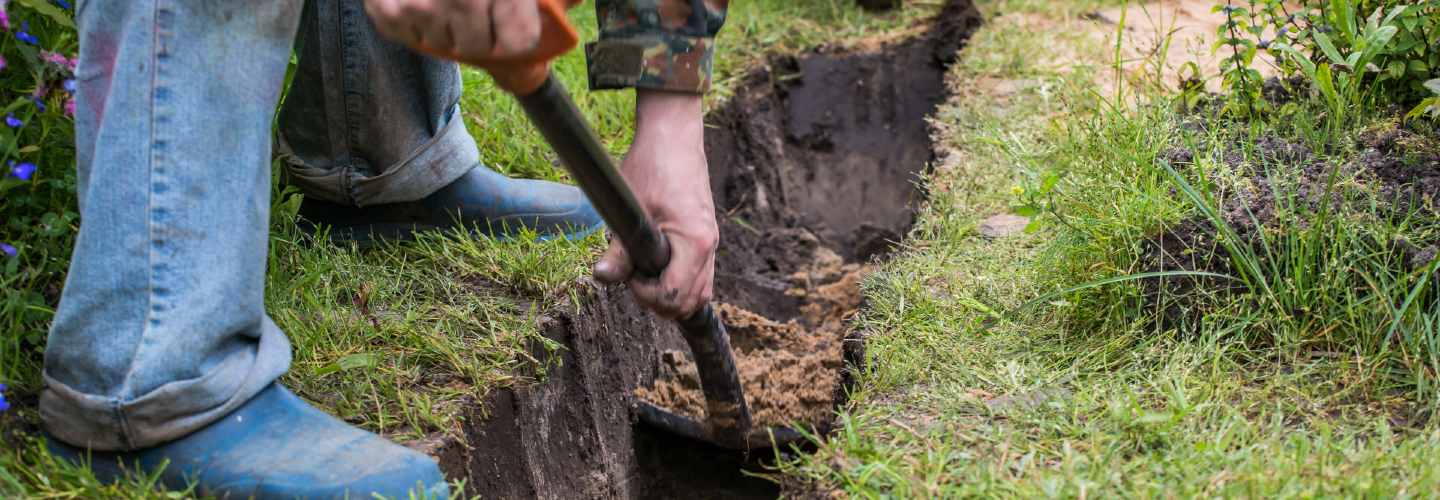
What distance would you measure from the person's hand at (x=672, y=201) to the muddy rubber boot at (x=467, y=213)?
0.66 metres

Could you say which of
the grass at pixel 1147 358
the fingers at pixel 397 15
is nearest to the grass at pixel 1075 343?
the grass at pixel 1147 358

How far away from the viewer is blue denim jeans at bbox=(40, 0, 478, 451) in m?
1.43

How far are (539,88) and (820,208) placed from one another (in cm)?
248

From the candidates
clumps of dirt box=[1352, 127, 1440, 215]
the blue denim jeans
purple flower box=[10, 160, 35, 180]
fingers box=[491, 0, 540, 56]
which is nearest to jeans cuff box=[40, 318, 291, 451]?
the blue denim jeans

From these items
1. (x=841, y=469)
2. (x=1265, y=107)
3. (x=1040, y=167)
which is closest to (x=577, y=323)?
(x=841, y=469)

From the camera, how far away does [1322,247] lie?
187 centimetres

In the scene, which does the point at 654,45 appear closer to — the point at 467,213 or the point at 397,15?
the point at 397,15

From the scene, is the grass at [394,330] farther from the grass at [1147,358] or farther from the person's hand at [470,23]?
the person's hand at [470,23]

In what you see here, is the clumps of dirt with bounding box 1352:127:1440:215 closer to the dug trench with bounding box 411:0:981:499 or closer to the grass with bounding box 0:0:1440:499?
the grass with bounding box 0:0:1440:499

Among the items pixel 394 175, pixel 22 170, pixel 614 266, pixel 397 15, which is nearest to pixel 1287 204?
pixel 614 266

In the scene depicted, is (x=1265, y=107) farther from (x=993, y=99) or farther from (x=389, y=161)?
(x=389, y=161)

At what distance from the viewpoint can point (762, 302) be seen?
307 centimetres

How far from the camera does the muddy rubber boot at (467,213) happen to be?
7.62 ft

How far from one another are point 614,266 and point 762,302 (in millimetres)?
1380
